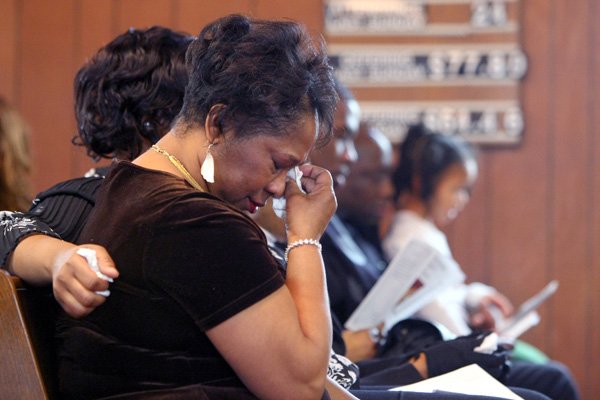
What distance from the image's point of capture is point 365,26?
11.7 feet

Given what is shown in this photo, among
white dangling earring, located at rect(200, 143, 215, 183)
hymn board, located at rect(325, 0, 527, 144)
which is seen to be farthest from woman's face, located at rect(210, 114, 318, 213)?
hymn board, located at rect(325, 0, 527, 144)

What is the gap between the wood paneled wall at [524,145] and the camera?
3.59 meters

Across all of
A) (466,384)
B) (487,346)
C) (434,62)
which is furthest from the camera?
(434,62)

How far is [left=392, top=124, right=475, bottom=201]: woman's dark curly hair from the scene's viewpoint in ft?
10.8

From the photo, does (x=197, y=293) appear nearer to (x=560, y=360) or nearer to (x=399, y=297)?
(x=399, y=297)

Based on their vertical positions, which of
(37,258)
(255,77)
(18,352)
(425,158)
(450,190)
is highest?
(255,77)

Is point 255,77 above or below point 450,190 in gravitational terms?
above

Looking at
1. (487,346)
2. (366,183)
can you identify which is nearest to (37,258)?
(487,346)

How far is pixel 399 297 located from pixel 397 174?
114 centimetres

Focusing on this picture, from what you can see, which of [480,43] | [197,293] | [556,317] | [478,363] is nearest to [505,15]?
[480,43]

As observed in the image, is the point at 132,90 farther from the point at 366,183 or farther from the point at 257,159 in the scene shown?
the point at 366,183

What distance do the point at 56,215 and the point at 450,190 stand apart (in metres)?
1.96

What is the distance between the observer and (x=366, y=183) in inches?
123

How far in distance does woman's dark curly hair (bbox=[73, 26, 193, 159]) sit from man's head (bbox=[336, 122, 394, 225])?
135 centimetres
